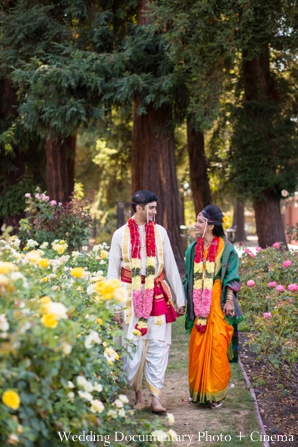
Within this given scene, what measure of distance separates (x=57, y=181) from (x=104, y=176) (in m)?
12.9

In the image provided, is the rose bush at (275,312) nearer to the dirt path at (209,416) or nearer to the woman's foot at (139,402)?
the dirt path at (209,416)

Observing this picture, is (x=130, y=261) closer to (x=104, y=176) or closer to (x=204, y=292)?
(x=204, y=292)

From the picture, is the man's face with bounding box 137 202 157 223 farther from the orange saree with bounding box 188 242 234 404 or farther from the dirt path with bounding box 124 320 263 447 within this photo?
the dirt path with bounding box 124 320 263 447

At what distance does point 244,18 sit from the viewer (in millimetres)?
13523

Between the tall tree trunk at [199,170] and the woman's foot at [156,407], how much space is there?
42.9 ft

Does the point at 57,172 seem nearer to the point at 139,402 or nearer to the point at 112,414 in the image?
the point at 139,402

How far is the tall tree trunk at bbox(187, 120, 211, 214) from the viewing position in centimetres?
1889

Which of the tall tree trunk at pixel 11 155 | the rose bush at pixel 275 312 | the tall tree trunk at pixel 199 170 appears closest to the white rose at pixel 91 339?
the rose bush at pixel 275 312

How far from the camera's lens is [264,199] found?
683 inches

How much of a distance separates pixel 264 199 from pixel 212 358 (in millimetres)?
11378

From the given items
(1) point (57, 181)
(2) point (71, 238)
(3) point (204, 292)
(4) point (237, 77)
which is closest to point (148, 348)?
(3) point (204, 292)

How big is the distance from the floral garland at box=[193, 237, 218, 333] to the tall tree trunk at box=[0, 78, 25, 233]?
12.1 m

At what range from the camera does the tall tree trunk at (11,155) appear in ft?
59.6

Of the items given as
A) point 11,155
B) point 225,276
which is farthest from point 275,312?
point 11,155
